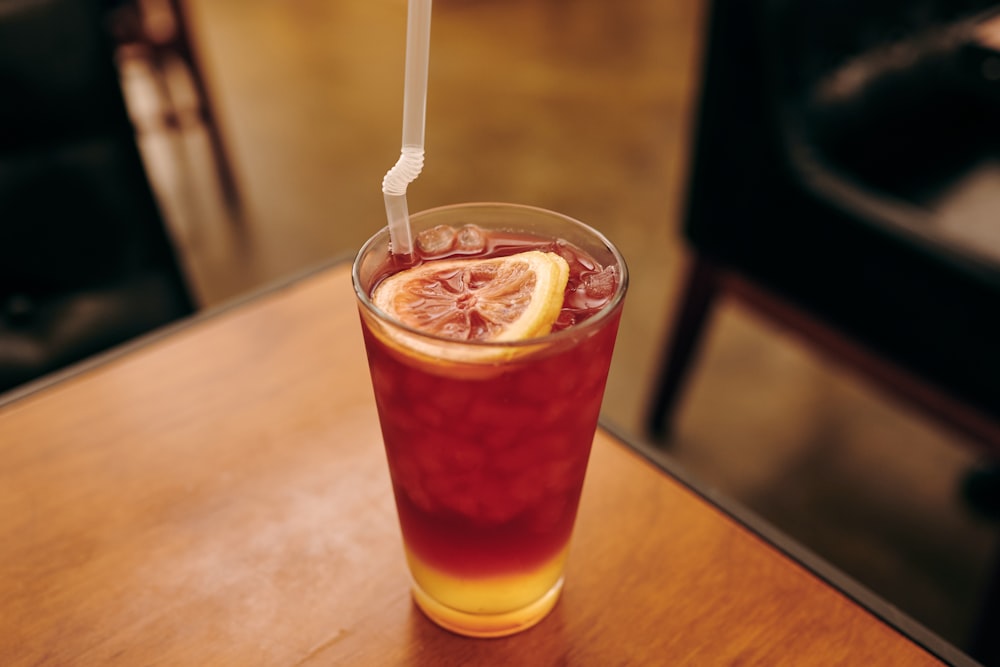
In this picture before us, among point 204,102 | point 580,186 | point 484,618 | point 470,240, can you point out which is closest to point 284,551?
point 484,618

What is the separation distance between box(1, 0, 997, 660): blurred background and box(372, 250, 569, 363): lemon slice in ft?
0.83

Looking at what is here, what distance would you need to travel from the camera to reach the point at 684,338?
158 cm

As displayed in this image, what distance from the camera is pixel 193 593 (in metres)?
0.54

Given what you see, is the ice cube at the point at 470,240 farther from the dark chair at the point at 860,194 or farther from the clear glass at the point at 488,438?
the dark chair at the point at 860,194

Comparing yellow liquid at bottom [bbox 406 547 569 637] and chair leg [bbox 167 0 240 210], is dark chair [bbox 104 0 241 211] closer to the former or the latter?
chair leg [bbox 167 0 240 210]

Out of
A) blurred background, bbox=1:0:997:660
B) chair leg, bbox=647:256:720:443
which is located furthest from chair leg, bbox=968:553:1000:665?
chair leg, bbox=647:256:720:443

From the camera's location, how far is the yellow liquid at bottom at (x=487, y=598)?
Result: 0.50 meters

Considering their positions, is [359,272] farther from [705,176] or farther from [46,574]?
[705,176]

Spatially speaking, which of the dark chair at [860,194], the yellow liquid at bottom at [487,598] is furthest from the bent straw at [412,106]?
the dark chair at [860,194]

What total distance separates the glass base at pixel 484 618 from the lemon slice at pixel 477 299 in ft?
0.65

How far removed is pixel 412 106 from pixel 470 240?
113 millimetres

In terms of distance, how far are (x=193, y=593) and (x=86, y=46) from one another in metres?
0.79

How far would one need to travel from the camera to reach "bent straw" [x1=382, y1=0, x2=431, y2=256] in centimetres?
41

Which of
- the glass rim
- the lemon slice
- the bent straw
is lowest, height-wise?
the lemon slice
